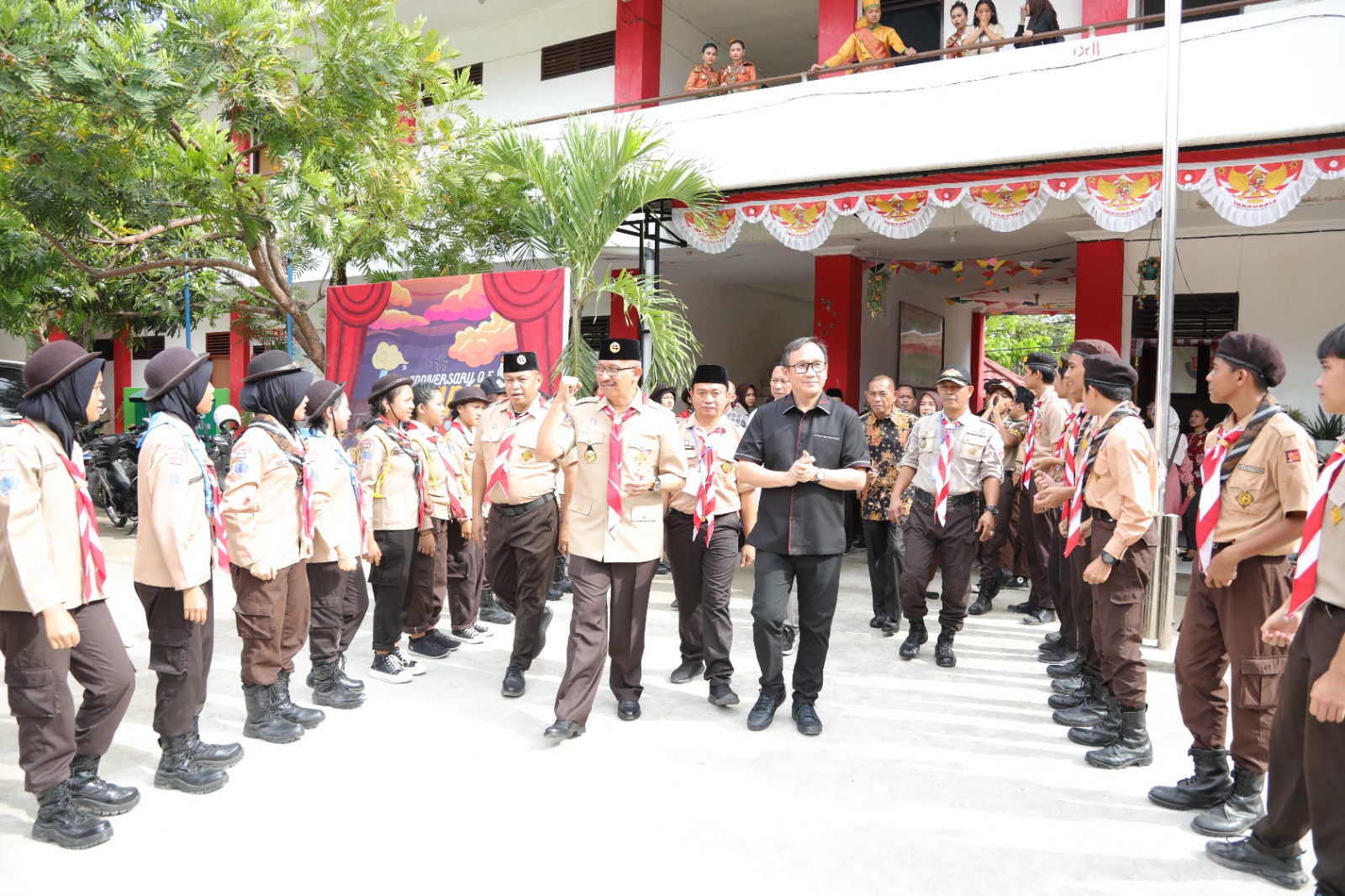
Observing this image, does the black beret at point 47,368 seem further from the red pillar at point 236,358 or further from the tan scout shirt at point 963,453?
the red pillar at point 236,358

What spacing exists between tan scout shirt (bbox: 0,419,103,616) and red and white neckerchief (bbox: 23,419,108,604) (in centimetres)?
2

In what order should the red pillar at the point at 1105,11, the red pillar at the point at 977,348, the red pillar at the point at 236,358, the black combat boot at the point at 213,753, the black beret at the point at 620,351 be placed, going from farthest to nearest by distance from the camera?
the red pillar at the point at 977,348 < the red pillar at the point at 236,358 < the red pillar at the point at 1105,11 < the black beret at the point at 620,351 < the black combat boot at the point at 213,753

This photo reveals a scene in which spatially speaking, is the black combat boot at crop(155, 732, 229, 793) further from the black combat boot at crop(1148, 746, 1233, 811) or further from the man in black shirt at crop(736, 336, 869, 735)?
the black combat boot at crop(1148, 746, 1233, 811)

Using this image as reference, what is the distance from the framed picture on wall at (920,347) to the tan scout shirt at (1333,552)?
11.6 meters

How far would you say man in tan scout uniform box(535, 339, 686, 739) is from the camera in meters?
4.25

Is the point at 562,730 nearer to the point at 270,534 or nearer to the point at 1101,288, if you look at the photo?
the point at 270,534

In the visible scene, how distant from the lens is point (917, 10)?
36.4 feet

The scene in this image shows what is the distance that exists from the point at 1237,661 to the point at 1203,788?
60cm

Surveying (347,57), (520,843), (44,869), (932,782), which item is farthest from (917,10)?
(44,869)

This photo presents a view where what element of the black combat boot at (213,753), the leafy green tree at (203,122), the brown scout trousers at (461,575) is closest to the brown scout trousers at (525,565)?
the brown scout trousers at (461,575)

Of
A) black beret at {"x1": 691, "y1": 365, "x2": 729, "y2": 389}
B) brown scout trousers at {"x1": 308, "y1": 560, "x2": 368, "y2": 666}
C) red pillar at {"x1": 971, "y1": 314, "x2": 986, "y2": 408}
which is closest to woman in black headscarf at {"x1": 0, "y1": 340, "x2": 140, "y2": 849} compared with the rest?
brown scout trousers at {"x1": 308, "y1": 560, "x2": 368, "y2": 666}

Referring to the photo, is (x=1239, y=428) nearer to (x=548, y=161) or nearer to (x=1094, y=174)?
(x=1094, y=174)

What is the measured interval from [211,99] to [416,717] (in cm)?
428

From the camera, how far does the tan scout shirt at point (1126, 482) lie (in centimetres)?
375
